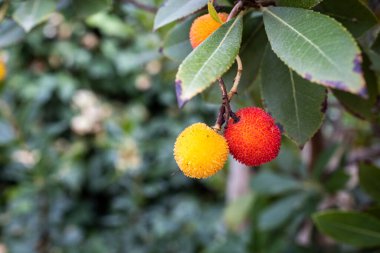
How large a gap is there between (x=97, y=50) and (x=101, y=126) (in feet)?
2.51

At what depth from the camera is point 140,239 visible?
2.04 m

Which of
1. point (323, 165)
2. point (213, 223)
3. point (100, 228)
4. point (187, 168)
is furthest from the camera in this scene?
point (100, 228)

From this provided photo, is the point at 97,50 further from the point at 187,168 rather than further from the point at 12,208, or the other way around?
the point at 187,168

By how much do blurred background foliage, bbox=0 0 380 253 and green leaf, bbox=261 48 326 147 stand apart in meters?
0.18

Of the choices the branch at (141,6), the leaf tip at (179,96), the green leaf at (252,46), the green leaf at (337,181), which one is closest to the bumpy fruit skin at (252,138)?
the leaf tip at (179,96)

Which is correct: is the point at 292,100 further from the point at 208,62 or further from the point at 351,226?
the point at 351,226

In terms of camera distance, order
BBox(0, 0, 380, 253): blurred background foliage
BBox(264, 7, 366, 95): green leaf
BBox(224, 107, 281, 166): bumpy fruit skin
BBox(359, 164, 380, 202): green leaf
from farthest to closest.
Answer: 1. BBox(0, 0, 380, 253): blurred background foliage
2. BBox(359, 164, 380, 202): green leaf
3. BBox(224, 107, 281, 166): bumpy fruit skin
4. BBox(264, 7, 366, 95): green leaf

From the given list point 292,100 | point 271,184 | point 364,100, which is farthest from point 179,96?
point 271,184

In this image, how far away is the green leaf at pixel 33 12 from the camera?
36.5 inches

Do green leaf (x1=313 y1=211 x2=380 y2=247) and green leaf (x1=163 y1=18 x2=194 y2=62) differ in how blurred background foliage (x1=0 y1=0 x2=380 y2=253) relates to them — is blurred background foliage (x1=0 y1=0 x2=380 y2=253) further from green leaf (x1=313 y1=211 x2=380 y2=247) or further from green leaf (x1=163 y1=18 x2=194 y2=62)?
green leaf (x1=163 y1=18 x2=194 y2=62)

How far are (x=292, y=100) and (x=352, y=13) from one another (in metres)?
0.16

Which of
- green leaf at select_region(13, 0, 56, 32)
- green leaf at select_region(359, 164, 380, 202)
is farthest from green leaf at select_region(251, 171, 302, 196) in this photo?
green leaf at select_region(13, 0, 56, 32)

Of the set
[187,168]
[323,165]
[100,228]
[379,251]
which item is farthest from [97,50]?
[187,168]

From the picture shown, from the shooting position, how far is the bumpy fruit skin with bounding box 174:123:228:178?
1.93 feet
